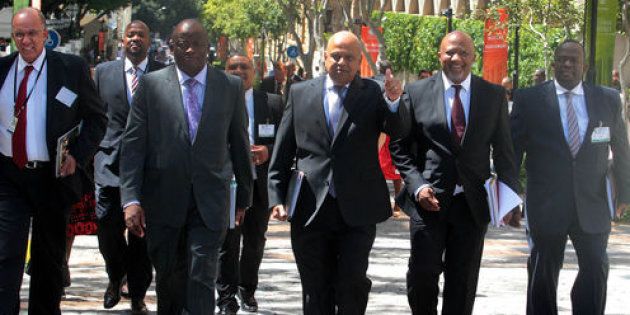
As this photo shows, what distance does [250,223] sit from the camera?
975 centimetres

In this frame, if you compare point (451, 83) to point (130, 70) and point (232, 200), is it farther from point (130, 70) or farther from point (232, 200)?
point (130, 70)

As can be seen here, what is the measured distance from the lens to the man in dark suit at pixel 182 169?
281 inches

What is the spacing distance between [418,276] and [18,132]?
2416 millimetres

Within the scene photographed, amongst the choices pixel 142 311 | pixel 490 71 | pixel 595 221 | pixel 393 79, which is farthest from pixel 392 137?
pixel 490 71

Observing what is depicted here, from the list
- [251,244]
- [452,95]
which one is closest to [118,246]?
[251,244]

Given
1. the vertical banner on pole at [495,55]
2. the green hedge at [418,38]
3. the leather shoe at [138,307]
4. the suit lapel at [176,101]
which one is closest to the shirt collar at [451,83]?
the suit lapel at [176,101]

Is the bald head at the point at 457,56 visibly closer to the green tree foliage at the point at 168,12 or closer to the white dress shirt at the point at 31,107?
the white dress shirt at the point at 31,107

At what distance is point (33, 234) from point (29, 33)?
3.81 feet

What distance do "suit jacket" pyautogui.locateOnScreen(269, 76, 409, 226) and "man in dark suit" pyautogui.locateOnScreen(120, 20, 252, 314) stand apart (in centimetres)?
41

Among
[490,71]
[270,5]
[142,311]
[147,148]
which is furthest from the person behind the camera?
[270,5]

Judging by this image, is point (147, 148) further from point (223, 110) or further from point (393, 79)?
point (393, 79)

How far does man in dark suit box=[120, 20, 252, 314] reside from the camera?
7133 millimetres

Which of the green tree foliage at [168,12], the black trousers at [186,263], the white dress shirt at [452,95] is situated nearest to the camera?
the black trousers at [186,263]

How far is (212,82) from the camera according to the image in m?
7.29
